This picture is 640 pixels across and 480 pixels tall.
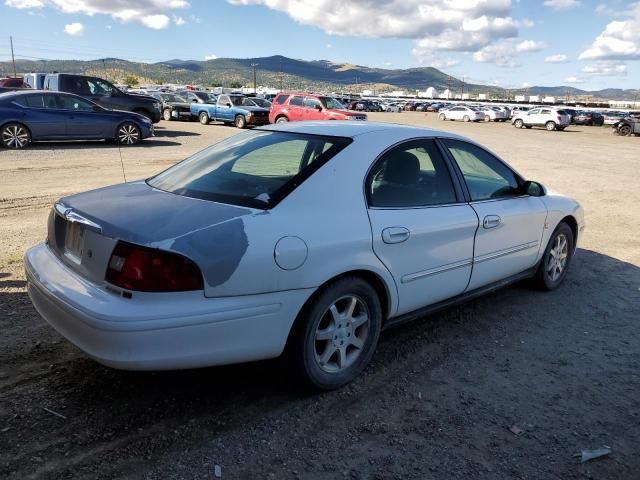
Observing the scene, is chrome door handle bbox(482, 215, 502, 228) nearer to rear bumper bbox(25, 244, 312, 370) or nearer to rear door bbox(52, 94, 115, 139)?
rear bumper bbox(25, 244, 312, 370)

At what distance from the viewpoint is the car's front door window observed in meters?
4.28

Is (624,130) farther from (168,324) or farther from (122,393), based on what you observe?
(168,324)

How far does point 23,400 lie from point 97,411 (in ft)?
1.45

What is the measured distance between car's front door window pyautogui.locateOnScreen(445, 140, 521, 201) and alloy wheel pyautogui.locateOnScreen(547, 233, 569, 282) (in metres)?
0.92

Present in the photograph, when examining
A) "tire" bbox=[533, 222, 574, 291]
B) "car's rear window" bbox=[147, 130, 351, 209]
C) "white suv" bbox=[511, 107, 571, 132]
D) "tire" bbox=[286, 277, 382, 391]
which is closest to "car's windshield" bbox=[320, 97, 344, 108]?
"tire" bbox=[533, 222, 574, 291]

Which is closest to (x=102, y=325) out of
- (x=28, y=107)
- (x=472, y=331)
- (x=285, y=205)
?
(x=285, y=205)

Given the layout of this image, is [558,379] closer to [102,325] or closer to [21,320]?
[102,325]

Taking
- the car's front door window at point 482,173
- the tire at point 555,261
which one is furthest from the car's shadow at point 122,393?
the tire at point 555,261

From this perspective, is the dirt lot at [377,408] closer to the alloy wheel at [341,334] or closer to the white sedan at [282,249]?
the alloy wheel at [341,334]

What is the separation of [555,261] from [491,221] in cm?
151

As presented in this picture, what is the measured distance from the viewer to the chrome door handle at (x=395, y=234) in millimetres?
3426

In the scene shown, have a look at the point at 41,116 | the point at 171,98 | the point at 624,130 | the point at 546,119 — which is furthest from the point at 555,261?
the point at 546,119

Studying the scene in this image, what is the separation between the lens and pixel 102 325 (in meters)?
2.64

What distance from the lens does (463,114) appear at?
52.9 m
